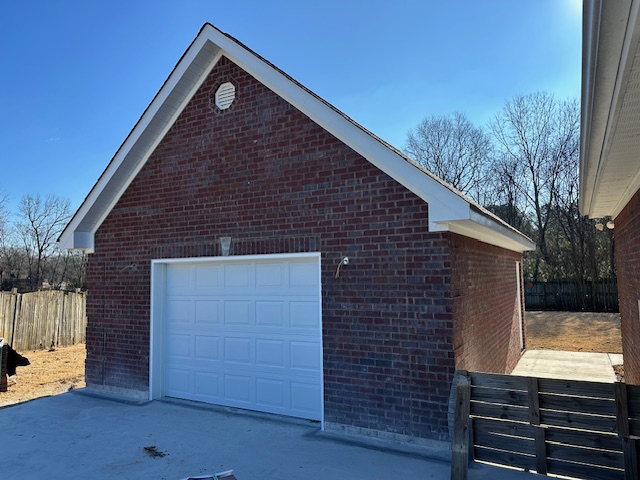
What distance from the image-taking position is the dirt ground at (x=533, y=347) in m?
9.69

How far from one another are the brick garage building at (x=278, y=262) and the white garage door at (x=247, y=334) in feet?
0.09

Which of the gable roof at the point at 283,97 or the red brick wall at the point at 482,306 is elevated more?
the gable roof at the point at 283,97

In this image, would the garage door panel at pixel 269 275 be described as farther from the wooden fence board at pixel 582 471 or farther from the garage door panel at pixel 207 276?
the wooden fence board at pixel 582 471

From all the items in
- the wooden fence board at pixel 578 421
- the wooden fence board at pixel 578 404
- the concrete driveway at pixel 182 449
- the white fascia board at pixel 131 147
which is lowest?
the concrete driveway at pixel 182 449

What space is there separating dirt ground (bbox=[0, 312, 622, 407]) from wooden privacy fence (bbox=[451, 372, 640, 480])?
814 cm

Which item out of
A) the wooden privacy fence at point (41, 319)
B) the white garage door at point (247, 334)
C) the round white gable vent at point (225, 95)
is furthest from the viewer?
the wooden privacy fence at point (41, 319)

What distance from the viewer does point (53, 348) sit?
14.8m

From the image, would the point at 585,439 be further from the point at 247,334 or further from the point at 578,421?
the point at 247,334

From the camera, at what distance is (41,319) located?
14.6 metres

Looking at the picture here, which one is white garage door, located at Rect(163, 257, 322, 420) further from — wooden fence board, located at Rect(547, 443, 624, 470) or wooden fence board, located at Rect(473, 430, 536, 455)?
wooden fence board, located at Rect(547, 443, 624, 470)

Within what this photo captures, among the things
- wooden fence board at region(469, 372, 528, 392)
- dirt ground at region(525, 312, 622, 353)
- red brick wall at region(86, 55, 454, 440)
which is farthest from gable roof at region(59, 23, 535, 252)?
dirt ground at region(525, 312, 622, 353)

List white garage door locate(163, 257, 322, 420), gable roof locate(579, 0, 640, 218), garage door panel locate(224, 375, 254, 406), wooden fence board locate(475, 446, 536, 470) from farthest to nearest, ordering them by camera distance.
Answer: garage door panel locate(224, 375, 254, 406), white garage door locate(163, 257, 322, 420), wooden fence board locate(475, 446, 536, 470), gable roof locate(579, 0, 640, 218)

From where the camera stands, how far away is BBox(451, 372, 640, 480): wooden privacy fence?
156 inches

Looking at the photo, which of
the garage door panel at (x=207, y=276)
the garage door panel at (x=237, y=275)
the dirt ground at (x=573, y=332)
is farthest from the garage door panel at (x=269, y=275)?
the dirt ground at (x=573, y=332)
